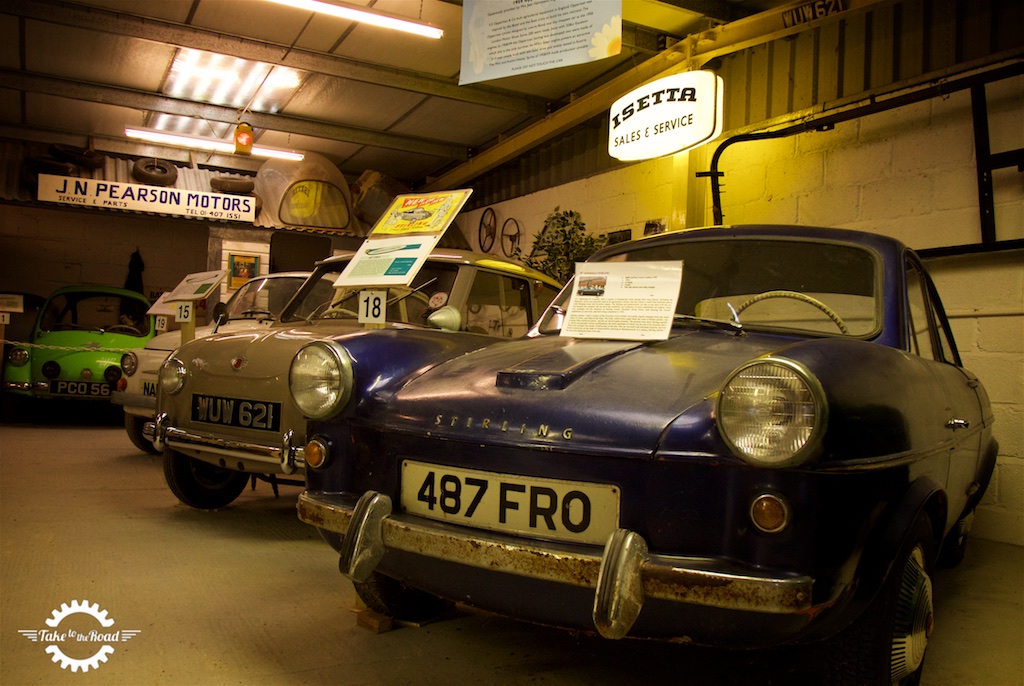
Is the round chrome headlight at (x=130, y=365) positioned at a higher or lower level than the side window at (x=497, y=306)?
lower

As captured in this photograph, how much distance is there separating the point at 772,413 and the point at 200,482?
3558 millimetres

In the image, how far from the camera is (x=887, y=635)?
5.30 feet

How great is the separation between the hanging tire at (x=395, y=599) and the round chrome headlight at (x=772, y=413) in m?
1.24

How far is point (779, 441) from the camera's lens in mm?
1434

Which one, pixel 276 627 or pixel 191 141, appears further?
pixel 191 141

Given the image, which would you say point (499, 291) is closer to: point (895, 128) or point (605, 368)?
point (605, 368)

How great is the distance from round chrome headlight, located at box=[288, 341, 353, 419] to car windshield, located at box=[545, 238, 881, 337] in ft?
3.39

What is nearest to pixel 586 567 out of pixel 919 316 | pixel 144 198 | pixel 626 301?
pixel 626 301

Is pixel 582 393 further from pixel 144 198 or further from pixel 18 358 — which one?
pixel 144 198

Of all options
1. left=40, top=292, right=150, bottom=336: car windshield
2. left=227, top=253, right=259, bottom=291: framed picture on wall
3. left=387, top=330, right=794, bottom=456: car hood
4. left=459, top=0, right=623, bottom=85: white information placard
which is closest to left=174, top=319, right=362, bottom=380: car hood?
left=387, top=330, right=794, bottom=456: car hood

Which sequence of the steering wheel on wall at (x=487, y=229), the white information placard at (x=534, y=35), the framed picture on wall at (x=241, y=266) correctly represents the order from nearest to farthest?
the white information placard at (x=534, y=35) < the steering wheel on wall at (x=487, y=229) < the framed picture on wall at (x=241, y=266)

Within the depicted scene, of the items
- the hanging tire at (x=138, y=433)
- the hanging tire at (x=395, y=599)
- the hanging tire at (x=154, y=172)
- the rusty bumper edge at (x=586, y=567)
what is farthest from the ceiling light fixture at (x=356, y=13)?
the hanging tire at (x=154, y=172)

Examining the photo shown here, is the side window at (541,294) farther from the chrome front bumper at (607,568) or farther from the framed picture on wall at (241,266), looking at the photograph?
the framed picture on wall at (241,266)

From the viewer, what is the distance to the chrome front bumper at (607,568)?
4.63ft
